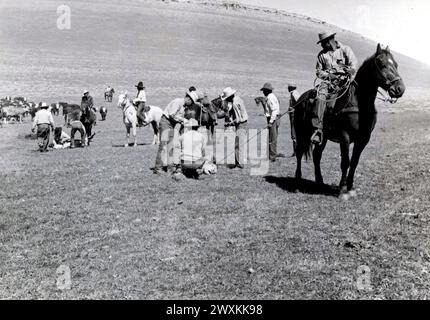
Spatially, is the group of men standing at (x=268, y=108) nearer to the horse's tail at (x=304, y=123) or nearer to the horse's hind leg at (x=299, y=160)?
the horse's tail at (x=304, y=123)

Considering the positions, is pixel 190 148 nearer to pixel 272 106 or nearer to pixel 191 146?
pixel 191 146

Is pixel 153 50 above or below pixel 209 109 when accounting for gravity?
above

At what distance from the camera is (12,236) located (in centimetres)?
805

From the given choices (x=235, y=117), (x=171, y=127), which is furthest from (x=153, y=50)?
(x=171, y=127)

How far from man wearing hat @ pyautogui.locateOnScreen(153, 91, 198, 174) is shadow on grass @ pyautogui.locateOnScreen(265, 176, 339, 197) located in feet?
8.86

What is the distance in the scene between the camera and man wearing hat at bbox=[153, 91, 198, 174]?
11914 mm

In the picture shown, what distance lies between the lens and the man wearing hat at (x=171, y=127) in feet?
39.1

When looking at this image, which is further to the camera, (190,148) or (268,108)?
(268,108)

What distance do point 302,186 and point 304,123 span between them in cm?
154

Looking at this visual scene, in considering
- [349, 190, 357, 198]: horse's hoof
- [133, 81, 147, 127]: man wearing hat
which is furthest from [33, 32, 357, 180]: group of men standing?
[133, 81, 147, 127]: man wearing hat

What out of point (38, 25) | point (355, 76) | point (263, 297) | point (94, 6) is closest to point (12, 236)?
point (263, 297)

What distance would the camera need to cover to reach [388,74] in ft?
27.7

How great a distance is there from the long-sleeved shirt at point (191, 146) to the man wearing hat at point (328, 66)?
340 centimetres
